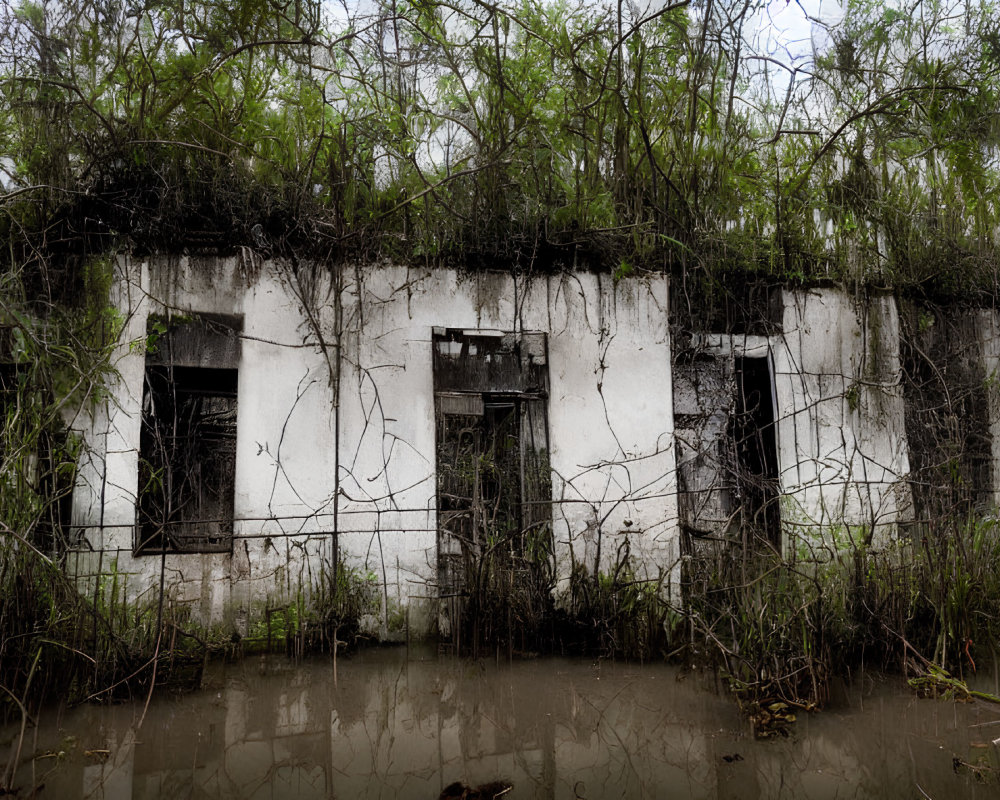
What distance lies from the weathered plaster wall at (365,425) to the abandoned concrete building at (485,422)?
17 mm

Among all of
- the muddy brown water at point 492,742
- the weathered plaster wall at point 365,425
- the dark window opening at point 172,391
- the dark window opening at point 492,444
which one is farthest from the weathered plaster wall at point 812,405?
the dark window opening at point 172,391

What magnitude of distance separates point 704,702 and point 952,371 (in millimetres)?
4268

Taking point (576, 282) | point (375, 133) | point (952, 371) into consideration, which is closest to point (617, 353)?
point (576, 282)

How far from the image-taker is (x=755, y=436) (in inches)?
272

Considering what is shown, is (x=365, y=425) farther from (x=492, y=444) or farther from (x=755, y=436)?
(x=755, y=436)

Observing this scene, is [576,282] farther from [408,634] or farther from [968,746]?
[968,746]

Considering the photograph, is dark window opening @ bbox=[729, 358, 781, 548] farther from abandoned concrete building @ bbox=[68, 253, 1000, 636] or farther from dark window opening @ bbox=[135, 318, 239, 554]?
dark window opening @ bbox=[135, 318, 239, 554]

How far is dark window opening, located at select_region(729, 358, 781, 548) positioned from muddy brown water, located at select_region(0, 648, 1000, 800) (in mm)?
1923

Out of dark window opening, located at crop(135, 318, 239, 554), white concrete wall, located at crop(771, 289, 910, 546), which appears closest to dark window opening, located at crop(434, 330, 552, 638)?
dark window opening, located at crop(135, 318, 239, 554)

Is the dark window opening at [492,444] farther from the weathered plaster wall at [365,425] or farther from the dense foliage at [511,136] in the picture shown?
the dense foliage at [511,136]

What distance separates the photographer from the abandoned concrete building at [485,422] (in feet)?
19.1

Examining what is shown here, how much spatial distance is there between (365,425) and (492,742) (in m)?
2.66

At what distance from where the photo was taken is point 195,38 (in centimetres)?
582

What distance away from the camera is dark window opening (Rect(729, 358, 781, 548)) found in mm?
6770
